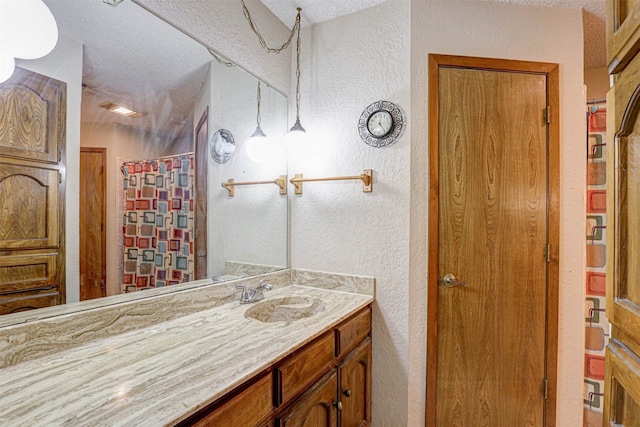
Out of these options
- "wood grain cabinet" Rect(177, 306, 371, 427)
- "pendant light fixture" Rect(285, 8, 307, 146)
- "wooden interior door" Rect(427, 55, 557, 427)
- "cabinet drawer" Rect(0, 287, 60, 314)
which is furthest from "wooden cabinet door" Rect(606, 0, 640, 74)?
"cabinet drawer" Rect(0, 287, 60, 314)

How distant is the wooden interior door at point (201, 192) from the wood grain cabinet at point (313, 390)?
2.24 ft

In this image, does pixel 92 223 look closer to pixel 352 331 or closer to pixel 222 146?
pixel 222 146

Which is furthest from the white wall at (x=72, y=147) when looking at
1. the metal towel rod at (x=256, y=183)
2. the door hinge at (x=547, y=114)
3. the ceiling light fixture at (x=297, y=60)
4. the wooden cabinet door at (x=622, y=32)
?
the door hinge at (x=547, y=114)

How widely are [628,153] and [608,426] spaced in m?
0.72

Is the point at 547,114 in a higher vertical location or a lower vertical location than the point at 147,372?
higher

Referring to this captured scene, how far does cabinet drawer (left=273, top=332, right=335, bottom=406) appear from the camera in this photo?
96 centimetres

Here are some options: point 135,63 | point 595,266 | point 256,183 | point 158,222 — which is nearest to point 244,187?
point 256,183

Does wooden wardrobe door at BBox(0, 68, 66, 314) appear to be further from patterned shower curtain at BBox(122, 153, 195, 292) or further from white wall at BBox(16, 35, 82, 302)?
patterned shower curtain at BBox(122, 153, 195, 292)

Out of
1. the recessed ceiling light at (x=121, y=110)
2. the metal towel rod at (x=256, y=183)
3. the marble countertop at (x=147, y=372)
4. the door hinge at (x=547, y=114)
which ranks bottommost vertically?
the marble countertop at (x=147, y=372)

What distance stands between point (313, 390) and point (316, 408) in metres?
0.08

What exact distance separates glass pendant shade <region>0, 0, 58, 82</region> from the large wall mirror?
0.03 m

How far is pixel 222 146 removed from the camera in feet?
5.28

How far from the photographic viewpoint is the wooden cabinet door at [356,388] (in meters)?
1.37

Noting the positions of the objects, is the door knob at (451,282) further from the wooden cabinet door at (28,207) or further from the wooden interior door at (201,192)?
the wooden cabinet door at (28,207)
